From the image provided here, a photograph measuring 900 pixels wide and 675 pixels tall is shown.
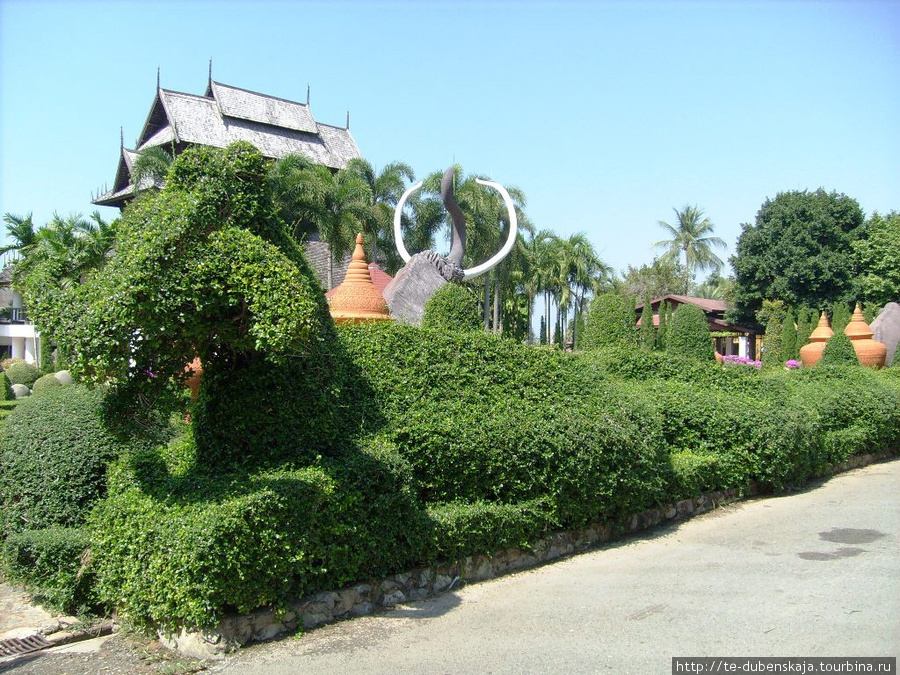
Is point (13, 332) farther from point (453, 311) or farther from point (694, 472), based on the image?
point (694, 472)

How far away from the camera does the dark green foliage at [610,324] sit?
1209 cm

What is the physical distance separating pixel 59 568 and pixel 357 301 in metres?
6.04

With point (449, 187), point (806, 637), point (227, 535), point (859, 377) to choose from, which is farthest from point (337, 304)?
point (859, 377)

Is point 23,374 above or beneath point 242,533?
above

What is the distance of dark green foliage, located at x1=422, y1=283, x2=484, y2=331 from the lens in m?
8.70

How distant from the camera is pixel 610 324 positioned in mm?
12172

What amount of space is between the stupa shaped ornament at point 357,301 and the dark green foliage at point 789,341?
2578 cm

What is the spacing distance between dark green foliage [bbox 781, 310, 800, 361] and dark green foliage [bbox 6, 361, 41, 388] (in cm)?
2980

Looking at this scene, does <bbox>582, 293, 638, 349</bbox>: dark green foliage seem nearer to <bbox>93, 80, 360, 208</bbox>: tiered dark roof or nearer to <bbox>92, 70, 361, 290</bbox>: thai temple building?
<bbox>92, 70, 361, 290</bbox>: thai temple building

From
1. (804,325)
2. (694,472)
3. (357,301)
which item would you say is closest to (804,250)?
(804,325)

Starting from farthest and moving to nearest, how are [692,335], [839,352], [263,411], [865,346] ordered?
1. [865,346]
2. [839,352]
3. [692,335]
4. [263,411]

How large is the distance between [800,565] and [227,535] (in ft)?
16.5

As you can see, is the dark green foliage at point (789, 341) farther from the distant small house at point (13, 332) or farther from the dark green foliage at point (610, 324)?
the distant small house at point (13, 332)

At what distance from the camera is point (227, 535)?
4.79m
